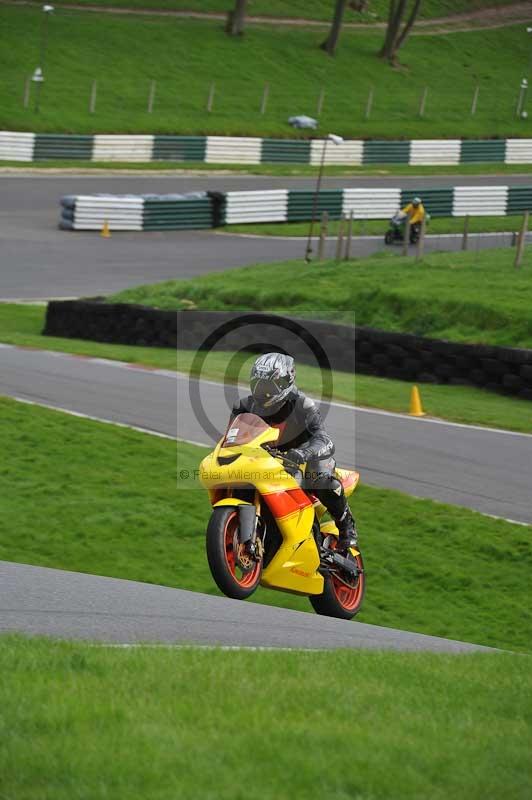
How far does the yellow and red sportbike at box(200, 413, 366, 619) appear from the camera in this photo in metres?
8.18

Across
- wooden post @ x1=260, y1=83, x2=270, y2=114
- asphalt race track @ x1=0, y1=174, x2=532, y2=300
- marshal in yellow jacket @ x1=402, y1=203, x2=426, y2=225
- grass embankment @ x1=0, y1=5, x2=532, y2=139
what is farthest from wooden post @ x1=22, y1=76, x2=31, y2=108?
marshal in yellow jacket @ x1=402, y1=203, x2=426, y2=225

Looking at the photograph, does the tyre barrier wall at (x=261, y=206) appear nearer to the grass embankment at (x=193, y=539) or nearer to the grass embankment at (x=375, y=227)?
the grass embankment at (x=375, y=227)

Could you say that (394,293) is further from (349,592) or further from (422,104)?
(422,104)

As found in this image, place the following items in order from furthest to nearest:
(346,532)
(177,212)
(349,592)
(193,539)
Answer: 1. (177,212)
2. (193,539)
3. (349,592)
4. (346,532)

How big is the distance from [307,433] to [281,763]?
14.3 ft

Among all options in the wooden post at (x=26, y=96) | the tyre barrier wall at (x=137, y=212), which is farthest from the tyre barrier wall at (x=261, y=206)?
the wooden post at (x=26, y=96)

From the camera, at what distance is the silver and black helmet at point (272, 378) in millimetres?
8289

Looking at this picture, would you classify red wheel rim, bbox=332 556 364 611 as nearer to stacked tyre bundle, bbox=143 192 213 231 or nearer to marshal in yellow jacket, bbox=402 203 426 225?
marshal in yellow jacket, bbox=402 203 426 225

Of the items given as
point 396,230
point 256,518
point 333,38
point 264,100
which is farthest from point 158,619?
point 333,38

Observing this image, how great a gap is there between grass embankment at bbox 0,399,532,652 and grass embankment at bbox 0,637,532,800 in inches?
153

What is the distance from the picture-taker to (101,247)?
109ft

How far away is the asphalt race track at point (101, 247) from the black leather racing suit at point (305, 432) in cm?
1953

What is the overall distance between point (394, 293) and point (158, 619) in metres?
14.7

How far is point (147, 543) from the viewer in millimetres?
11367
